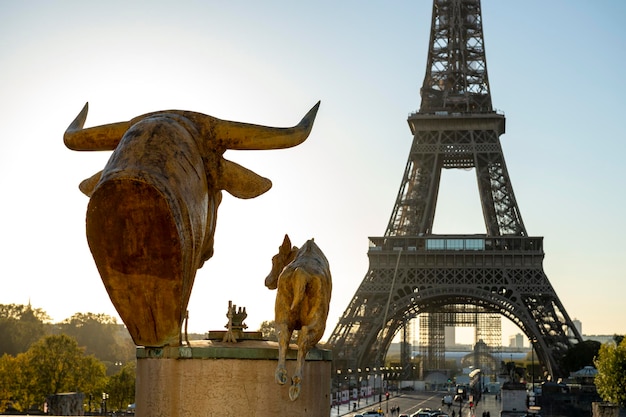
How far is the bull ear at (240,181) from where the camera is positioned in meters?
8.37

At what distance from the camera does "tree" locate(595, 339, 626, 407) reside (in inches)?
1706

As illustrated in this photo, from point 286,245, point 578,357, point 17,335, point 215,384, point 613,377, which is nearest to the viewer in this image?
point 215,384

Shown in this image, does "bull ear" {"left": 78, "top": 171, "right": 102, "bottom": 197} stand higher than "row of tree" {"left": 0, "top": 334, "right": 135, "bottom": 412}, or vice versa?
"bull ear" {"left": 78, "top": 171, "right": 102, "bottom": 197}

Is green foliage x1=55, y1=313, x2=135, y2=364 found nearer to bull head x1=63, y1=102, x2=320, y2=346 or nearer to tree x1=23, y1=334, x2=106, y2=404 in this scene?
tree x1=23, y1=334, x2=106, y2=404

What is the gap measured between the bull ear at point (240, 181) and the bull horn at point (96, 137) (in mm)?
1081

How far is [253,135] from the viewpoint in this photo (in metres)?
8.18

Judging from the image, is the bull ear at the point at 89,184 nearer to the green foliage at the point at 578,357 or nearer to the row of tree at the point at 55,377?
the row of tree at the point at 55,377

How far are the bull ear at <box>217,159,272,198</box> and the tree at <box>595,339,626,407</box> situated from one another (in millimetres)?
39437

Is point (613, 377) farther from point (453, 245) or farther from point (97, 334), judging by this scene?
point (97, 334)

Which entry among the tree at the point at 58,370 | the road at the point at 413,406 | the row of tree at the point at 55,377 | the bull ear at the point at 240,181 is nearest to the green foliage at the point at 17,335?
the row of tree at the point at 55,377

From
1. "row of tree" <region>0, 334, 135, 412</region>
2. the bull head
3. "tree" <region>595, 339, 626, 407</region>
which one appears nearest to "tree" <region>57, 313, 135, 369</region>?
"row of tree" <region>0, 334, 135, 412</region>

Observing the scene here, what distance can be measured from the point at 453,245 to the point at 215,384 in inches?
2116

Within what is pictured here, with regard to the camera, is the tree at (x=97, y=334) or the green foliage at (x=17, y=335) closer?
the green foliage at (x=17, y=335)

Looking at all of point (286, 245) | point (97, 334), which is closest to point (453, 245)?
point (286, 245)
